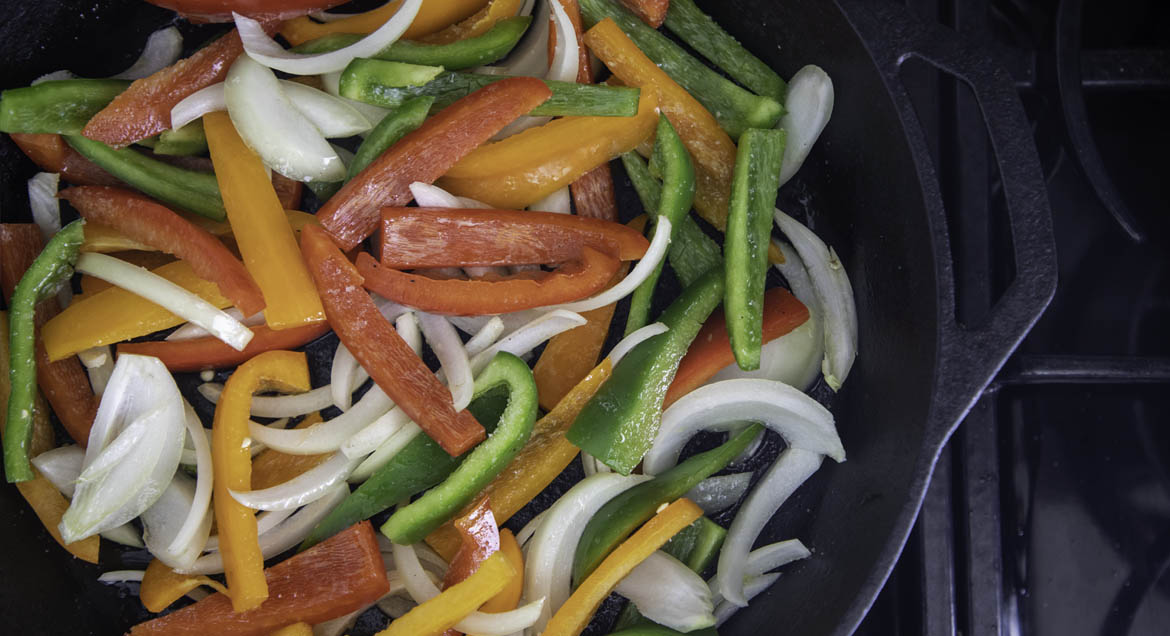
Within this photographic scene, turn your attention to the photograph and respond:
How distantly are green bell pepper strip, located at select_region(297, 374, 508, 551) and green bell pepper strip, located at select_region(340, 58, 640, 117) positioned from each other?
605 mm

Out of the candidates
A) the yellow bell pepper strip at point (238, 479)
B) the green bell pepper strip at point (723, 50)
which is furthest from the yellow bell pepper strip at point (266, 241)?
the green bell pepper strip at point (723, 50)

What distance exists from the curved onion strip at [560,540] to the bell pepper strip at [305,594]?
30 cm

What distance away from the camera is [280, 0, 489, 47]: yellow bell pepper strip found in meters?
1.98

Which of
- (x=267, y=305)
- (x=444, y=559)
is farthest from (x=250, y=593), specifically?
(x=267, y=305)

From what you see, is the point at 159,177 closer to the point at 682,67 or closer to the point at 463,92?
the point at 463,92

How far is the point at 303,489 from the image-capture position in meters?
1.84

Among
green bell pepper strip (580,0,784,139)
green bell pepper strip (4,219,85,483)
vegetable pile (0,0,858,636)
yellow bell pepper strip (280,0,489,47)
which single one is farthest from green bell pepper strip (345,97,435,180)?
green bell pepper strip (4,219,85,483)

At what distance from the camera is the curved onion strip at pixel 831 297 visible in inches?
77.7

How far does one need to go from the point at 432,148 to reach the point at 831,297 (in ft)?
2.96

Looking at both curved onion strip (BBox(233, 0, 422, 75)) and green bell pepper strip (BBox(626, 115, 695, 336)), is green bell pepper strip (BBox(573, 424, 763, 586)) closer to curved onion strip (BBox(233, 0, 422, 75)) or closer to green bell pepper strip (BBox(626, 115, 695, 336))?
green bell pepper strip (BBox(626, 115, 695, 336))

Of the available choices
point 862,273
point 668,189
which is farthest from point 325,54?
point 862,273

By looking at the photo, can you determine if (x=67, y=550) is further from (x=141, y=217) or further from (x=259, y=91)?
(x=259, y=91)

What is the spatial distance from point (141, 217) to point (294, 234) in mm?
307

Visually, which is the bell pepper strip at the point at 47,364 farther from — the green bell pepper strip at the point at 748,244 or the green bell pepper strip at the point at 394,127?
the green bell pepper strip at the point at 748,244
